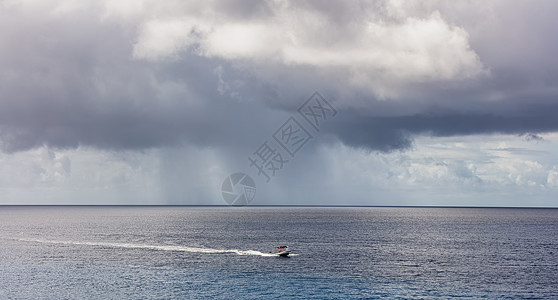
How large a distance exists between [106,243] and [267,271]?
8252 centimetres

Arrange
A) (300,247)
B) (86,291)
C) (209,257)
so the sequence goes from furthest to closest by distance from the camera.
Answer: (300,247) < (209,257) < (86,291)

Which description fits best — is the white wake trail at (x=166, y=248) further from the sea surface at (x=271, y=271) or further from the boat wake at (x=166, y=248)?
the sea surface at (x=271, y=271)

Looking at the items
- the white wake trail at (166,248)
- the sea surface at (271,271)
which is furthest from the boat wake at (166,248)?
the sea surface at (271,271)

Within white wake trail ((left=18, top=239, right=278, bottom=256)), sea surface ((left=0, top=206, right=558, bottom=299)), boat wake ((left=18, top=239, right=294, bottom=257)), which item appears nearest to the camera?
sea surface ((left=0, top=206, right=558, bottom=299))

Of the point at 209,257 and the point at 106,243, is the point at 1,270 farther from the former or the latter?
the point at 106,243

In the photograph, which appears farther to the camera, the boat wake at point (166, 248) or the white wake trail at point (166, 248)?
the white wake trail at point (166, 248)

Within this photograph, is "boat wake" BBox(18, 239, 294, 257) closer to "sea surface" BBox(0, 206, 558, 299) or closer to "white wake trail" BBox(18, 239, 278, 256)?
"white wake trail" BBox(18, 239, 278, 256)

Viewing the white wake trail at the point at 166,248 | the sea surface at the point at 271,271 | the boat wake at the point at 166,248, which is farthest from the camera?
the white wake trail at the point at 166,248

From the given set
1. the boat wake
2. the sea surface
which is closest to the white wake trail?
the boat wake

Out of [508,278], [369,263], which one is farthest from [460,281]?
[369,263]

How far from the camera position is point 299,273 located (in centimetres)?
10688

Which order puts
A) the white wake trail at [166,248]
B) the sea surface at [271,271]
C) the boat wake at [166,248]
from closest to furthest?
1. the sea surface at [271,271]
2. the boat wake at [166,248]
3. the white wake trail at [166,248]

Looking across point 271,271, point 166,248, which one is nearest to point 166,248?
point 166,248

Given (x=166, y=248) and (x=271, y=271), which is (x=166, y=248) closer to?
(x=166, y=248)
